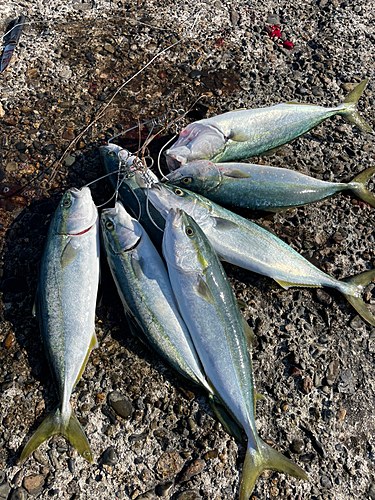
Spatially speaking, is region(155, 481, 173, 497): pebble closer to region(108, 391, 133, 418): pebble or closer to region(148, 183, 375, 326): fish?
region(108, 391, 133, 418): pebble

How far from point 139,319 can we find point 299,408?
135 cm

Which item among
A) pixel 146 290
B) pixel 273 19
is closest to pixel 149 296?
pixel 146 290

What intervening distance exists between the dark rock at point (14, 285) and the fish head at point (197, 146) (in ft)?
5.44

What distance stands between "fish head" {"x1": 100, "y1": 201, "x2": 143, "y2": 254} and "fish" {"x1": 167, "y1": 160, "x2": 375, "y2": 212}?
0.58 m

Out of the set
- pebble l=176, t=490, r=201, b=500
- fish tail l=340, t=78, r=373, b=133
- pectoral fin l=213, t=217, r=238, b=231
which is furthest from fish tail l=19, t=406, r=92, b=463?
fish tail l=340, t=78, r=373, b=133

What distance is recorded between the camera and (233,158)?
3740mm

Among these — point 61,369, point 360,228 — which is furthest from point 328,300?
point 61,369

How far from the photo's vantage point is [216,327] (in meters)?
2.76

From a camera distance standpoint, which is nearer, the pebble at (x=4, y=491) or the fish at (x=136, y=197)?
the pebble at (x=4, y=491)

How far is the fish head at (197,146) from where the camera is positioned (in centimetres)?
354

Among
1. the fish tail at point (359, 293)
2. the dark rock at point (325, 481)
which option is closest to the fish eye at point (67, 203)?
the fish tail at point (359, 293)

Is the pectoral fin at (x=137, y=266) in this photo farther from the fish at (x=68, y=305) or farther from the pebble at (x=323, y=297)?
the pebble at (x=323, y=297)

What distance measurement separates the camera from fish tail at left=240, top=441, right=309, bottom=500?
254cm

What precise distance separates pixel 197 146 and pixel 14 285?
6.50 feet
